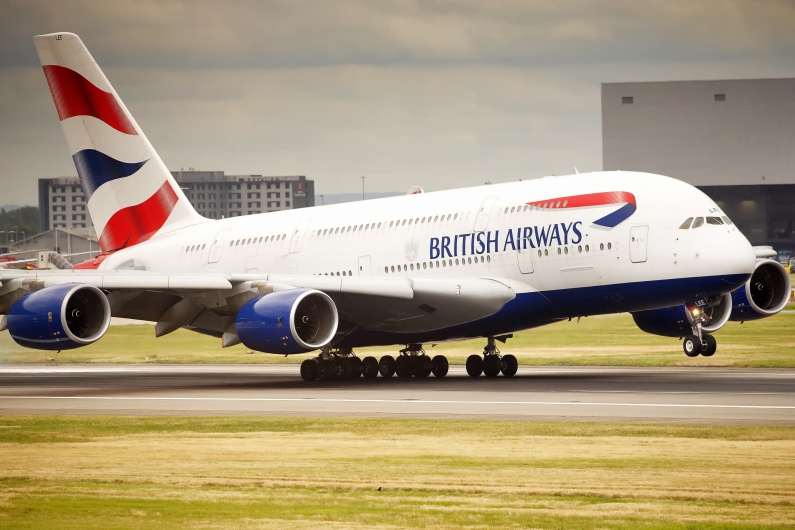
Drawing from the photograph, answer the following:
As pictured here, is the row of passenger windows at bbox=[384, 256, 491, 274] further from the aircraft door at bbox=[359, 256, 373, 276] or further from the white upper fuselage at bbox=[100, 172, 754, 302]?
the aircraft door at bbox=[359, 256, 373, 276]

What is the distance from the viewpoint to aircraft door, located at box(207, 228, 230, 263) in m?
36.7

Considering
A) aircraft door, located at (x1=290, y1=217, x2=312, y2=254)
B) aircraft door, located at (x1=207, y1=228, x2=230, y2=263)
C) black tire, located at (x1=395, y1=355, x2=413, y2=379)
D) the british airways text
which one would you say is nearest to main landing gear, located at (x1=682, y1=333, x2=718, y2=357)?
the british airways text

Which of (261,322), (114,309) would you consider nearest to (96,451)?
(261,322)

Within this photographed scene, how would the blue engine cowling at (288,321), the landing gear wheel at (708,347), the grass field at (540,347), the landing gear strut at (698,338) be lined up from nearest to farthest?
the blue engine cowling at (288,321) < the landing gear wheel at (708,347) < the landing gear strut at (698,338) < the grass field at (540,347)

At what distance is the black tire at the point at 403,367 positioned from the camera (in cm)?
3291

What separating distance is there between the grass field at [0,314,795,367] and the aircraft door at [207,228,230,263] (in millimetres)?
6759

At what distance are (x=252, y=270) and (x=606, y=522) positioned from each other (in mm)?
25042

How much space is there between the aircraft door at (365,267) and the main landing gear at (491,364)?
3.63m

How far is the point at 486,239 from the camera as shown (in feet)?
99.8

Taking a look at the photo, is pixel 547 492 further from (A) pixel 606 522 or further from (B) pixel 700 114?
(B) pixel 700 114

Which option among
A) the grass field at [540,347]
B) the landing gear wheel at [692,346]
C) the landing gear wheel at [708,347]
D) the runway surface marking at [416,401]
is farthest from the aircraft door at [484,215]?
the grass field at [540,347]

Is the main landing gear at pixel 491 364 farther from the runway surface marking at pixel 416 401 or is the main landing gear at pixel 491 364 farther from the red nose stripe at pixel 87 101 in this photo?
the red nose stripe at pixel 87 101

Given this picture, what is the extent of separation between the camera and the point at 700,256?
2733 centimetres

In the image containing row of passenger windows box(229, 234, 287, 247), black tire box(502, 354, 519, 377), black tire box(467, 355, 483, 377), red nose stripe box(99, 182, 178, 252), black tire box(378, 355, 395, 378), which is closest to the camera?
black tire box(502, 354, 519, 377)
